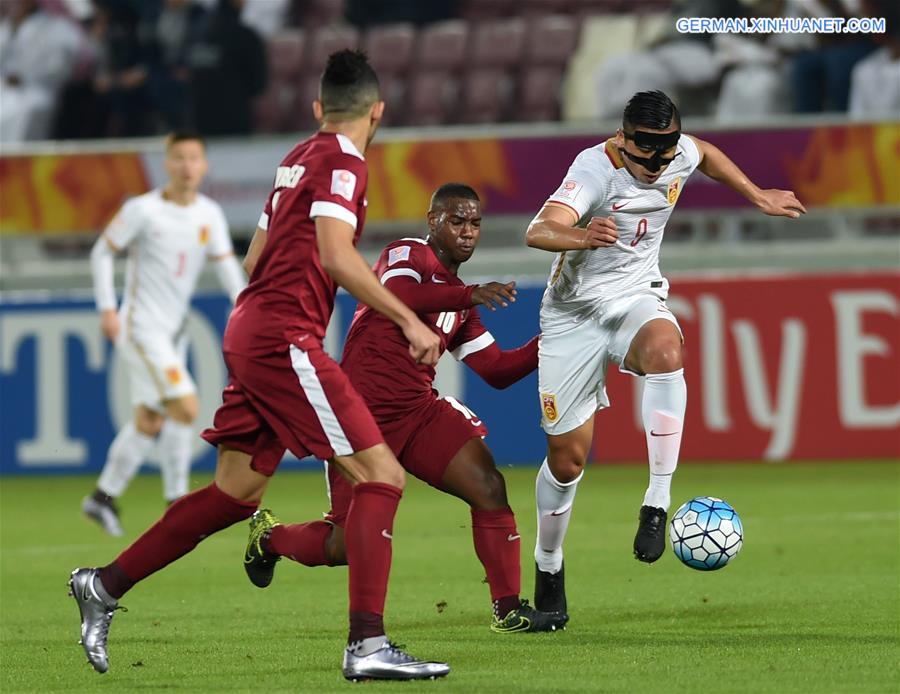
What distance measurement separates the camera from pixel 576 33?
15039mm

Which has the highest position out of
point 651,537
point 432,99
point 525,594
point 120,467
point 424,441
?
point 432,99

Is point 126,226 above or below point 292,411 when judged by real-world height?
above

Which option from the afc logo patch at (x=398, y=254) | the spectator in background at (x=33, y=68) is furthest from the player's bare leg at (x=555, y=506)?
the spectator in background at (x=33, y=68)

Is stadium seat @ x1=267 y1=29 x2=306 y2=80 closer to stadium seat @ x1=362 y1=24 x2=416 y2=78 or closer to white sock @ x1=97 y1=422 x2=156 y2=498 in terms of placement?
stadium seat @ x1=362 y1=24 x2=416 y2=78

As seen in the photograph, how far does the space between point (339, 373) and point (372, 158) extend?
358 inches

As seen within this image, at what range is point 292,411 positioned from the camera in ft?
16.9

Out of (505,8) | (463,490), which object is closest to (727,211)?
(505,8)

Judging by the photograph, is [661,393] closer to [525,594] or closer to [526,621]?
[526,621]

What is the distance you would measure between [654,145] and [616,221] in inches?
15.0

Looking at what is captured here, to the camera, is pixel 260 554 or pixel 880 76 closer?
pixel 260 554

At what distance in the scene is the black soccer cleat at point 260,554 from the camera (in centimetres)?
644

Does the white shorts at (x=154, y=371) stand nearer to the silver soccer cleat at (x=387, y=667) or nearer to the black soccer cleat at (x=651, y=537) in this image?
the black soccer cleat at (x=651, y=537)

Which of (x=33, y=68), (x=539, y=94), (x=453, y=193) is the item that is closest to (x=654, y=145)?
(x=453, y=193)

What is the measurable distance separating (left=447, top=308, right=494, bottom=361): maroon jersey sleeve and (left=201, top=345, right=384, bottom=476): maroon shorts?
4.04ft
